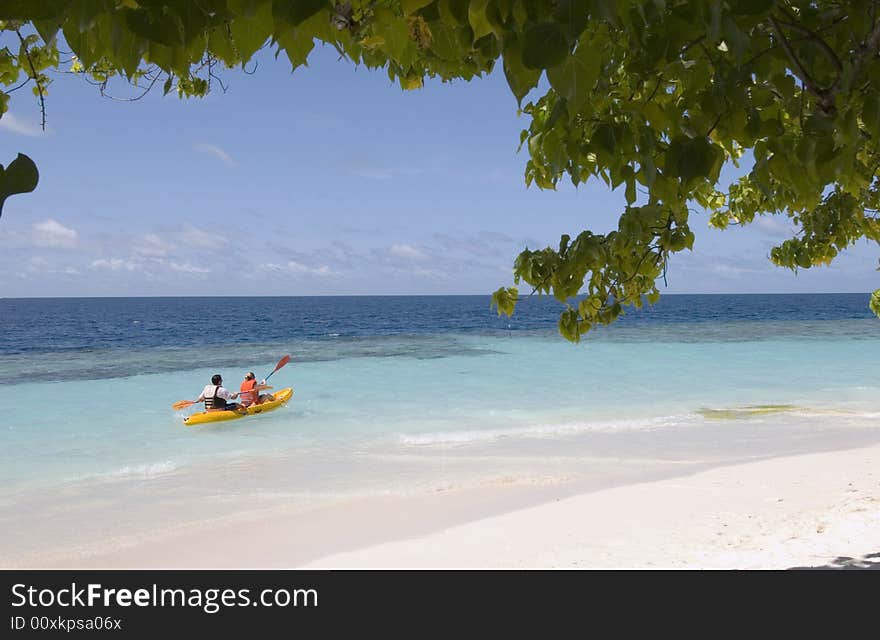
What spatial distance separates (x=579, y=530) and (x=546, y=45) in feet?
22.3

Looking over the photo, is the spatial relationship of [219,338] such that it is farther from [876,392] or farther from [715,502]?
[715,502]

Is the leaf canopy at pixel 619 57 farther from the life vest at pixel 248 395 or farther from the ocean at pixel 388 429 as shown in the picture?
the life vest at pixel 248 395

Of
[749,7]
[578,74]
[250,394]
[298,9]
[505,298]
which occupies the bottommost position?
[250,394]

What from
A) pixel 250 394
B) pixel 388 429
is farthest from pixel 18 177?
pixel 250 394

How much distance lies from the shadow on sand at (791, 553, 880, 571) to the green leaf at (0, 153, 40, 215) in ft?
19.1

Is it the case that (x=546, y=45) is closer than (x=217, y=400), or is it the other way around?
(x=546, y=45)

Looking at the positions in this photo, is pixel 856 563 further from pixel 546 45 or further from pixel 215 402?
pixel 215 402

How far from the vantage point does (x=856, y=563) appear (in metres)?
5.30

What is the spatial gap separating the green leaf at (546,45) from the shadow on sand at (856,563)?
5.38 metres

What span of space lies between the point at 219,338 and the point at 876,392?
41.2m

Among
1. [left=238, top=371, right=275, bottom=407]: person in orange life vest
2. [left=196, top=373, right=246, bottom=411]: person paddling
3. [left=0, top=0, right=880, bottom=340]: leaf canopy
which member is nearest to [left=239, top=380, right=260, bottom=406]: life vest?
[left=238, top=371, right=275, bottom=407]: person in orange life vest

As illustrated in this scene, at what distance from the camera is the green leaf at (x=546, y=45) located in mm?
1089
